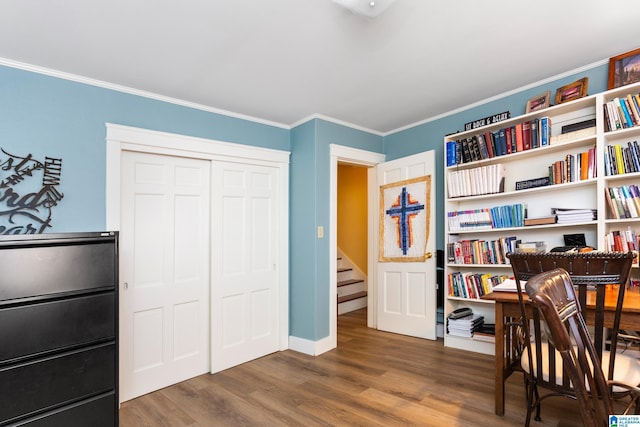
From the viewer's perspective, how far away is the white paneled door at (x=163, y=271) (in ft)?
8.90

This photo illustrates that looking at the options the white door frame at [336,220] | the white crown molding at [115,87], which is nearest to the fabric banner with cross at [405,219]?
the white door frame at [336,220]

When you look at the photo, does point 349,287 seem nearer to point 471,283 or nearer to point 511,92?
A: point 471,283

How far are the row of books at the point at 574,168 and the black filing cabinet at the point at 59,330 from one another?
11.1 feet

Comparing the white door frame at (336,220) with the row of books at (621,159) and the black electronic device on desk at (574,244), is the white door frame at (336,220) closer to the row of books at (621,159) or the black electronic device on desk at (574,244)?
the black electronic device on desk at (574,244)

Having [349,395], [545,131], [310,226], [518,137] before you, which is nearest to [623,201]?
[545,131]

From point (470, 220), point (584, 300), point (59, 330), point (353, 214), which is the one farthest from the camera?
point (353, 214)

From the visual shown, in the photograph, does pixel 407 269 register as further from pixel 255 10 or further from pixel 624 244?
pixel 255 10

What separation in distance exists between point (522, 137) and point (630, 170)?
804mm

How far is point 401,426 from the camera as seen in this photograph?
211 centimetres

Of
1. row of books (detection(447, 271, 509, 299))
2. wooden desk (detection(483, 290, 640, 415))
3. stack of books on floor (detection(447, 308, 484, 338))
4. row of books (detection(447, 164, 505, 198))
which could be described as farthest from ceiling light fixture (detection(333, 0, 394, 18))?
stack of books on floor (detection(447, 308, 484, 338))

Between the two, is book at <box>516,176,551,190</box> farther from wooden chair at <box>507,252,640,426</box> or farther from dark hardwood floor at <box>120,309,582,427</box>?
dark hardwood floor at <box>120,309,582,427</box>

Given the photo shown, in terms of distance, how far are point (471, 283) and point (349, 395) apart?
5.42ft

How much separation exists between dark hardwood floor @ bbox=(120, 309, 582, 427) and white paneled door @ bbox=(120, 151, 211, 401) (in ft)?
0.64

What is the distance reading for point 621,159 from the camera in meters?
2.49
